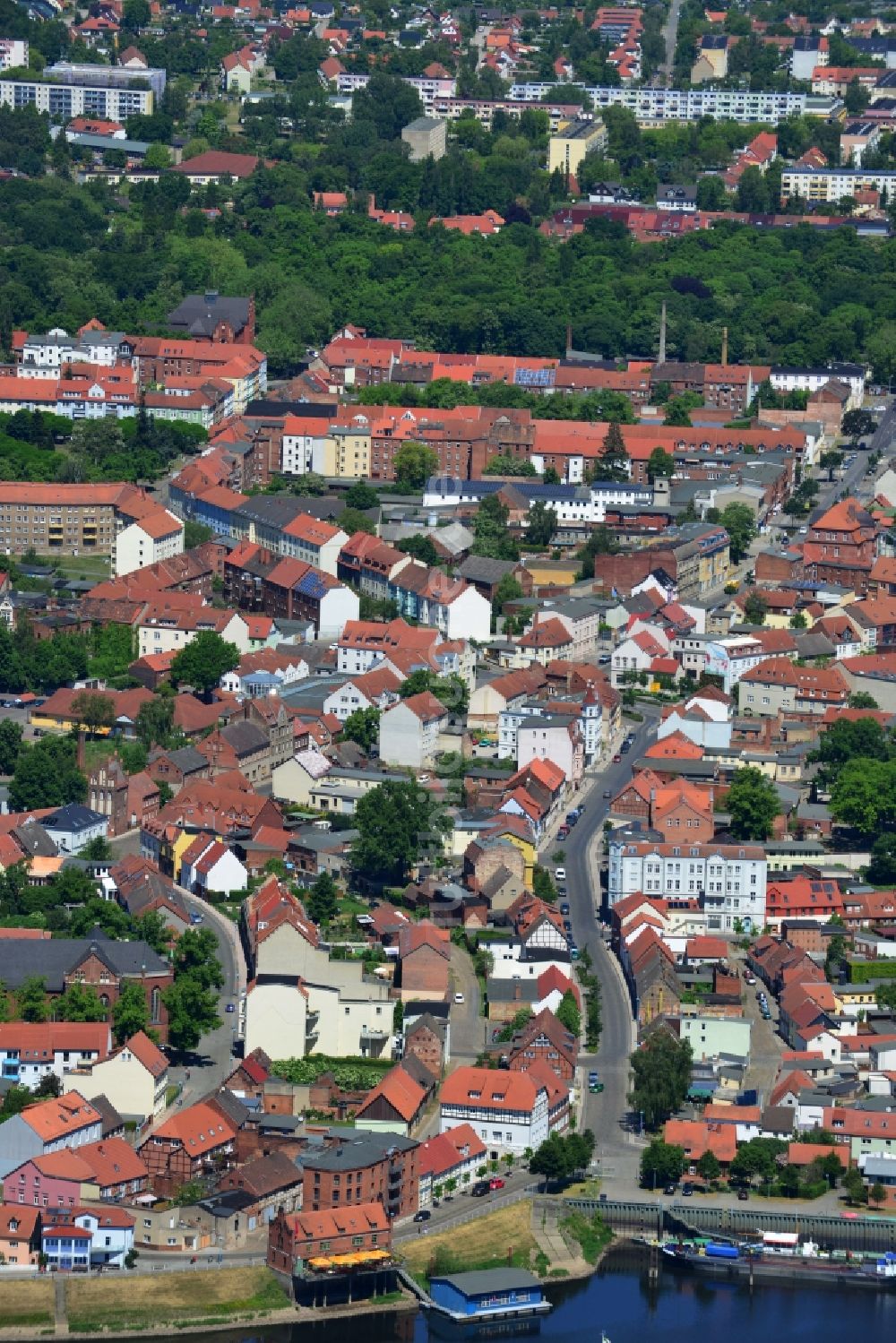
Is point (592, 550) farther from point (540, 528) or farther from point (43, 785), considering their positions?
point (43, 785)

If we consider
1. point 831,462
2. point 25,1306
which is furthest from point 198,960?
point 831,462

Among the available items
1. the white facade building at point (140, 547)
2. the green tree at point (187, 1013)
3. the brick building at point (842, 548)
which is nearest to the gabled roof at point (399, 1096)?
the green tree at point (187, 1013)

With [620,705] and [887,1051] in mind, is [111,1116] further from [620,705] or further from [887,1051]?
[620,705]

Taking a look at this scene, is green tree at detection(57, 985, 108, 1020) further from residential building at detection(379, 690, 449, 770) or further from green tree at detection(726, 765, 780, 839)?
residential building at detection(379, 690, 449, 770)

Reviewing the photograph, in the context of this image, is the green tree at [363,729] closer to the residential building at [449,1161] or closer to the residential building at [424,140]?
the residential building at [449,1161]

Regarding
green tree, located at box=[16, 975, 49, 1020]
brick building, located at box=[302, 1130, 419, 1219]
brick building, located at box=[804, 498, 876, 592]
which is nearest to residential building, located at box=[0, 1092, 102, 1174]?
brick building, located at box=[302, 1130, 419, 1219]

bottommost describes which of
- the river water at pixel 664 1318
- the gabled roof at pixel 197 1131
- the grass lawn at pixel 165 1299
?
the river water at pixel 664 1318
